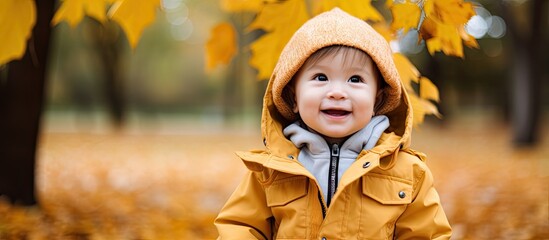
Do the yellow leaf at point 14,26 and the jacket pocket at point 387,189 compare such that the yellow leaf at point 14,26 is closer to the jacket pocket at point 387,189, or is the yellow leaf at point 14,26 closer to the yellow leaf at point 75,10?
the yellow leaf at point 75,10

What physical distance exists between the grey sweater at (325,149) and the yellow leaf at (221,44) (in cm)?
127

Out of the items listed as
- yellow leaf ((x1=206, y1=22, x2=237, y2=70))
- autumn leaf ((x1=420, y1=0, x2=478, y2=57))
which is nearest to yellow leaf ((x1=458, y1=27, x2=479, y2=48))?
autumn leaf ((x1=420, y1=0, x2=478, y2=57))

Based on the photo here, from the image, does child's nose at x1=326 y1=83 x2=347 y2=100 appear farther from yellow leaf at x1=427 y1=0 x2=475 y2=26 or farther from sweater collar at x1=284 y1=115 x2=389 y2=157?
yellow leaf at x1=427 y1=0 x2=475 y2=26

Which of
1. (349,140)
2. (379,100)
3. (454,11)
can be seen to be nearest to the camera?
(349,140)

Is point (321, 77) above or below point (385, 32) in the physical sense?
below

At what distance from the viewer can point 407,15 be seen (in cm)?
235

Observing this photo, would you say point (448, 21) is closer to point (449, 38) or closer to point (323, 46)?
point (449, 38)

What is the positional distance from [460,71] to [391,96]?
24637 mm

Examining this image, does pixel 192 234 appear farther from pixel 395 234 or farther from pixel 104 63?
pixel 104 63

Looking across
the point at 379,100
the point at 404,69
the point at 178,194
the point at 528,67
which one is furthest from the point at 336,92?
the point at 528,67

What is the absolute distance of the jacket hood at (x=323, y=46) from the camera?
1896mm

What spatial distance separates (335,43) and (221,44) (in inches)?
53.2

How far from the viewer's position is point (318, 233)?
72.7 inches

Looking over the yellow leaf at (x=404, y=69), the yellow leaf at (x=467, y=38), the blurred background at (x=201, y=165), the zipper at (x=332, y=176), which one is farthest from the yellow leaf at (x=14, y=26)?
the yellow leaf at (x=467, y=38)
